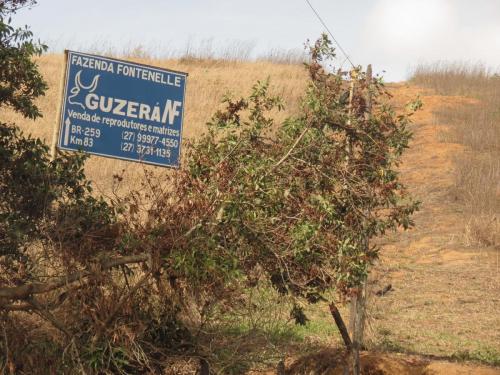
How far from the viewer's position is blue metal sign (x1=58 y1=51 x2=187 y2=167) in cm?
1032

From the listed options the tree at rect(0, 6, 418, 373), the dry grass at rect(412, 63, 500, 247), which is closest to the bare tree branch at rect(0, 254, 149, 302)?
the tree at rect(0, 6, 418, 373)

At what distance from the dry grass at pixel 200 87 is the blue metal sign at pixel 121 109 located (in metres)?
10.5

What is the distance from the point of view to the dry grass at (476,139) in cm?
1992

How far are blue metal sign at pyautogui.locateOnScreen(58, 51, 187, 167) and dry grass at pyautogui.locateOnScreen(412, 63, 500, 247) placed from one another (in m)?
10.4

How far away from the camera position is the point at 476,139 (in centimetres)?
2794

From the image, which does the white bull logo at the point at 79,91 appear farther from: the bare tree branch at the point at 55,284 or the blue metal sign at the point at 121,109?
the bare tree branch at the point at 55,284

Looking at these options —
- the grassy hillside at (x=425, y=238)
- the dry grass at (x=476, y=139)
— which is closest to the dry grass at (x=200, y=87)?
the grassy hillside at (x=425, y=238)

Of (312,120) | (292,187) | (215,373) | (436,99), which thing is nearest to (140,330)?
(215,373)

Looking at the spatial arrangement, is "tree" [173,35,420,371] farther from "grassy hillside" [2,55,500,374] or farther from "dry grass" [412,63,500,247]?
"dry grass" [412,63,500,247]

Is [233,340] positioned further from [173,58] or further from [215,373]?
[173,58]

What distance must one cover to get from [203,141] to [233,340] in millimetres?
1985

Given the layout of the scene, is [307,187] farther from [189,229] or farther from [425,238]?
[425,238]

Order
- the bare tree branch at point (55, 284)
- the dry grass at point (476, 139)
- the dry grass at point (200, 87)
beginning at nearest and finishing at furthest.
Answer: the bare tree branch at point (55, 284), the dry grass at point (476, 139), the dry grass at point (200, 87)

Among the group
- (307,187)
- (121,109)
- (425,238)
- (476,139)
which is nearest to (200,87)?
(476,139)
